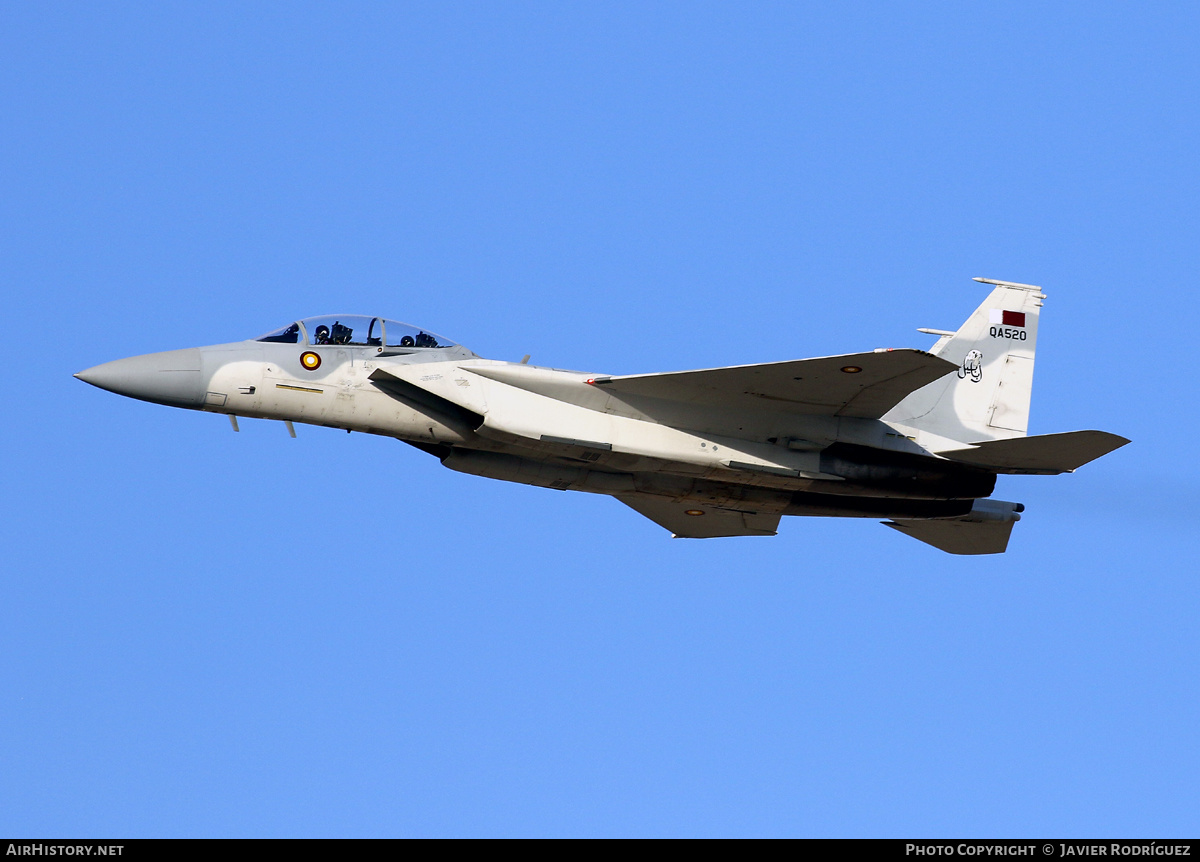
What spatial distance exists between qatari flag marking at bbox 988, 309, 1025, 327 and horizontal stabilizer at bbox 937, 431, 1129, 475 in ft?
10.2

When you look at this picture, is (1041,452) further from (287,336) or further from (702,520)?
(287,336)

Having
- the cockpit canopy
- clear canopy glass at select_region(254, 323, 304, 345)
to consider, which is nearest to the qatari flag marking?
the cockpit canopy

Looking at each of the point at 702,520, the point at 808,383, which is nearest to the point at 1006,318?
the point at 808,383

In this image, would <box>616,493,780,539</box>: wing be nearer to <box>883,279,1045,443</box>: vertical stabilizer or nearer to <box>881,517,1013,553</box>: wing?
<box>881,517,1013,553</box>: wing

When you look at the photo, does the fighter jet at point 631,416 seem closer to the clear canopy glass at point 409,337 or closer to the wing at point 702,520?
the clear canopy glass at point 409,337

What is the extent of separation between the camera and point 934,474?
61.2 ft

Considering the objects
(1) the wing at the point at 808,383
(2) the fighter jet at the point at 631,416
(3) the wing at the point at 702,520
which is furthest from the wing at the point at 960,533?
(1) the wing at the point at 808,383

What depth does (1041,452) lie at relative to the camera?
718 inches
